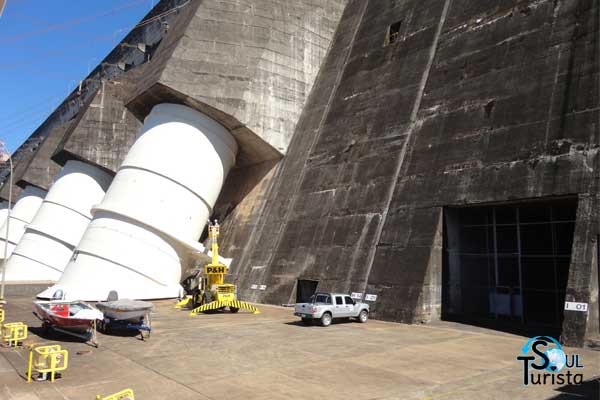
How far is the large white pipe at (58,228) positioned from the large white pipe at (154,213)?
14979 millimetres

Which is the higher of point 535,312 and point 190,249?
point 190,249

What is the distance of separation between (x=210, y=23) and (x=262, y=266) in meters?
16.4

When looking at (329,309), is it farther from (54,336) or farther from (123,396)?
(123,396)

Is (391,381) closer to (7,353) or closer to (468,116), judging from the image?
(7,353)

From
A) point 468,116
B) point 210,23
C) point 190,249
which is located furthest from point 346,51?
point 190,249

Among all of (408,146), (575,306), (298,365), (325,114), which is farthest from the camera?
(325,114)

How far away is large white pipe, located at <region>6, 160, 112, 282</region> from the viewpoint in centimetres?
4250

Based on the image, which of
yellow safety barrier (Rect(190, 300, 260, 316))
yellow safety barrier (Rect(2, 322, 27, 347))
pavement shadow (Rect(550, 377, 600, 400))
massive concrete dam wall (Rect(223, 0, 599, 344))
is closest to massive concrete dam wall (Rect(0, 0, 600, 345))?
massive concrete dam wall (Rect(223, 0, 599, 344))

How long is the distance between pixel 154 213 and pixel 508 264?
1969 centimetres

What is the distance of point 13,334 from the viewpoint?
49.1ft

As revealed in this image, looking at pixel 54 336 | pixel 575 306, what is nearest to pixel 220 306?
pixel 54 336

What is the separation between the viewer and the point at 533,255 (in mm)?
19422

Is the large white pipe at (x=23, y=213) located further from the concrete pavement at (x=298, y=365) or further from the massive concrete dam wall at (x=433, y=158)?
the concrete pavement at (x=298, y=365)

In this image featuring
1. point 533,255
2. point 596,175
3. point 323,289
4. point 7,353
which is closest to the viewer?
point 7,353
